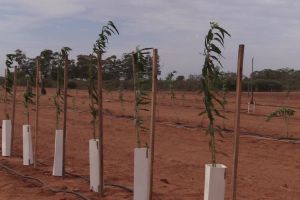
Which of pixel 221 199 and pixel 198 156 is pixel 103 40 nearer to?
pixel 221 199

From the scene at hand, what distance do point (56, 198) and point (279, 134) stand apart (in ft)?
37.6

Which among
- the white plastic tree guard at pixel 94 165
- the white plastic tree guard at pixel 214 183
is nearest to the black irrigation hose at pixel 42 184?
the white plastic tree guard at pixel 94 165

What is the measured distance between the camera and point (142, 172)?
682cm

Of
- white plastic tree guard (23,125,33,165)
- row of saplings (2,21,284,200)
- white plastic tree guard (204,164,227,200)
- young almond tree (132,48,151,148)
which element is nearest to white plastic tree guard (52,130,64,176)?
row of saplings (2,21,284,200)

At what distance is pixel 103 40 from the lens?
836cm

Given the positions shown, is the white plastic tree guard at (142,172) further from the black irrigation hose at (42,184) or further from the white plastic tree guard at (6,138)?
the white plastic tree guard at (6,138)

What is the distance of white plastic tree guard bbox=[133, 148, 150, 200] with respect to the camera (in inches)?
268

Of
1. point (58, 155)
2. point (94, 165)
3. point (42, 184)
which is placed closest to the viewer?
point (94, 165)

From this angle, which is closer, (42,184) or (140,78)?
(140,78)

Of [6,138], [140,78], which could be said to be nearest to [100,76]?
[140,78]

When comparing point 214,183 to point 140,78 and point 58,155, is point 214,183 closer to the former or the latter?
point 140,78

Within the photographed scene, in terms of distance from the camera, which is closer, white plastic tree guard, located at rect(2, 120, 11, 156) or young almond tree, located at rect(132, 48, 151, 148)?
young almond tree, located at rect(132, 48, 151, 148)

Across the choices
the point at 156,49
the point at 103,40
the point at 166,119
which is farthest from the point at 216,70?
the point at 166,119

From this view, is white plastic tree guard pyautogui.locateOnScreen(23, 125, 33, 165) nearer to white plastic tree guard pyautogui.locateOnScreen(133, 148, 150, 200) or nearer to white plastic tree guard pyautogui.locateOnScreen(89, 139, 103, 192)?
white plastic tree guard pyautogui.locateOnScreen(89, 139, 103, 192)
